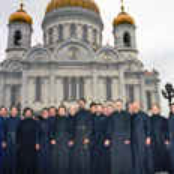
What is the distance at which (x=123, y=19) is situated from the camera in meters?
26.1

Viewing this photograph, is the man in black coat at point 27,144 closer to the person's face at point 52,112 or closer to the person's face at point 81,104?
the person's face at point 52,112

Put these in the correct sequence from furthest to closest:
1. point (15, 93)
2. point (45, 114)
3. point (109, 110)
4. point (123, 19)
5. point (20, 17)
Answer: point (123, 19) < point (20, 17) < point (15, 93) < point (45, 114) < point (109, 110)

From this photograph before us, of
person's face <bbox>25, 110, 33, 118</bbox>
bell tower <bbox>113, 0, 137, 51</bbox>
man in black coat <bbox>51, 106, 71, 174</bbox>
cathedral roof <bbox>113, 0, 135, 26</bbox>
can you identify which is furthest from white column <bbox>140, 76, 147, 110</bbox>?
person's face <bbox>25, 110, 33, 118</bbox>

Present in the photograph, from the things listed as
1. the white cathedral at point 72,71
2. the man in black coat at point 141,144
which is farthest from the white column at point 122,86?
the man in black coat at point 141,144

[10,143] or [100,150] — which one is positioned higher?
[10,143]

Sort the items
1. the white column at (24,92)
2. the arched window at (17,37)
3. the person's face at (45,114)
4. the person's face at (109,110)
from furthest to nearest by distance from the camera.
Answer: the arched window at (17,37) < the white column at (24,92) < the person's face at (45,114) < the person's face at (109,110)

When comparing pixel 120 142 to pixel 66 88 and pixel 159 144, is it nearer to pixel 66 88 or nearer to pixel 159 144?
pixel 159 144

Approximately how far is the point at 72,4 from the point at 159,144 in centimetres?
2333

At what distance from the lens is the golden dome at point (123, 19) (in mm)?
26047

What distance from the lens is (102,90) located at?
2198cm

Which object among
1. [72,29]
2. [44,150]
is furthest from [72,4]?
[44,150]

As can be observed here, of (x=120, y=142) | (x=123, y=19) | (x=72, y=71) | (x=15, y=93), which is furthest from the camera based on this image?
(x=123, y=19)

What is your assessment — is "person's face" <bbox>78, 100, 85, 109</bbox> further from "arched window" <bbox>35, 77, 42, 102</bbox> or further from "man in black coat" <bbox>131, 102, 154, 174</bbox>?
"arched window" <bbox>35, 77, 42, 102</bbox>

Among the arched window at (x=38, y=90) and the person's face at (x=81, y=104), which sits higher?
the arched window at (x=38, y=90)
